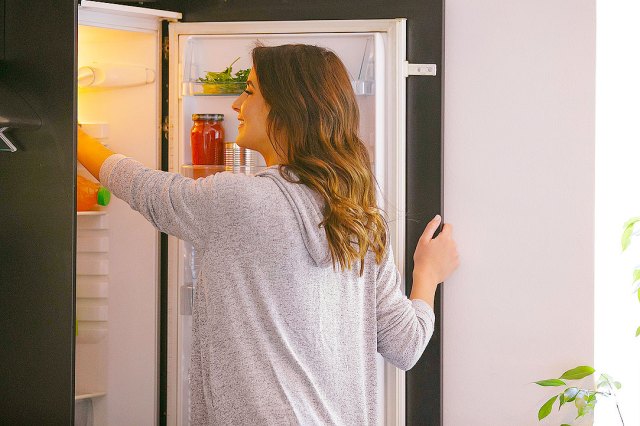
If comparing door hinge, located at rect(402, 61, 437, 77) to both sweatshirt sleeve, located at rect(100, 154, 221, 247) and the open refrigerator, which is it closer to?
the open refrigerator

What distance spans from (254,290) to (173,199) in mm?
226

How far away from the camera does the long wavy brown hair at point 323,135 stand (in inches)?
65.9

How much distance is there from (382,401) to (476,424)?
0.30 metres

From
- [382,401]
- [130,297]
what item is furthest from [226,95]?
[382,401]

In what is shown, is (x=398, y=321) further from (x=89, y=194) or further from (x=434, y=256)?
(x=89, y=194)

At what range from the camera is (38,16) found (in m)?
1.92

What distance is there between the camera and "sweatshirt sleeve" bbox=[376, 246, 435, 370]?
189 centimetres

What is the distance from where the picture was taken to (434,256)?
2.44m

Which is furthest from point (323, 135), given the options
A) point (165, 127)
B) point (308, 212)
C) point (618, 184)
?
point (618, 184)

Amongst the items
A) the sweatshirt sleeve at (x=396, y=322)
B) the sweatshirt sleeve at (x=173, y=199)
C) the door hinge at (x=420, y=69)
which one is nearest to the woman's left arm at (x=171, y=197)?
the sweatshirt sleeve at (x=173, y=199)

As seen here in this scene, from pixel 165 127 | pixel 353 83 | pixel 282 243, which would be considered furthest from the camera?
pixel 165 127

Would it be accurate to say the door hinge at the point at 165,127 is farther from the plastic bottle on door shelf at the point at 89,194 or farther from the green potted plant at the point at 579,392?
the green potted plant at the point at 579,392

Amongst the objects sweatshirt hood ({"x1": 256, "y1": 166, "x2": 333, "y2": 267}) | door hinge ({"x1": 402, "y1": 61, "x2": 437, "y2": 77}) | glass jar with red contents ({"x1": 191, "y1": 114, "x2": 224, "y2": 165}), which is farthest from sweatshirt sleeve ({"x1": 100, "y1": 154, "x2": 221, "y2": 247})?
door hinge ({"x1": 402, "y1": 61, "x2": 437, "y2": 77})

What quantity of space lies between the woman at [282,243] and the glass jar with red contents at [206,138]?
625mm
